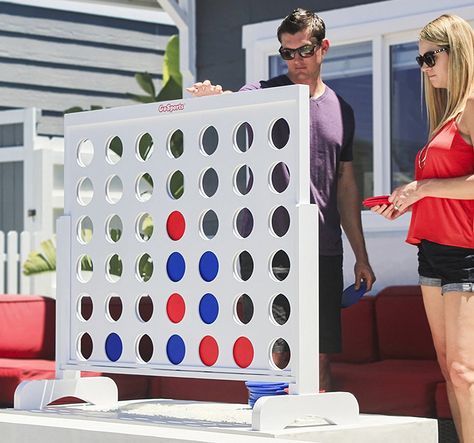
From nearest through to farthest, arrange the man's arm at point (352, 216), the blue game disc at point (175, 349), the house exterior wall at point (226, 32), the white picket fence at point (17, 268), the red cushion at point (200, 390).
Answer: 1. the blue game disc at point (175, 349)
2. the man's arm at point (352, 216)
3. the red cushion at point (200, 390)
4. the house exterior wall at point (226, 32)
5. the white picket fence at point (17, 268)

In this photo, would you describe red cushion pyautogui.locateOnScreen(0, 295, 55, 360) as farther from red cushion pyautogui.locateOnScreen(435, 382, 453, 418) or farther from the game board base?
red cushion pyautogui.locateOnScreen(435, 382, 453, 418)

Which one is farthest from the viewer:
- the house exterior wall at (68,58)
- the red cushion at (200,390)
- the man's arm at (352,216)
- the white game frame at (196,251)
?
the house exterior wall at (68,58)

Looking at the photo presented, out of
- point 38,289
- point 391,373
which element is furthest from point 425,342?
point 38,289

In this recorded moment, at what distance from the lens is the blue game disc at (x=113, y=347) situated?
4.51 metres

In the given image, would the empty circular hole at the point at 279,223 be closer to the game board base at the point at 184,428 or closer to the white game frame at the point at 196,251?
the white game frame at the point at 196,251

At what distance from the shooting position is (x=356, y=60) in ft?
24.0

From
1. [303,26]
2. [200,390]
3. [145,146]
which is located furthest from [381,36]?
[303,26]

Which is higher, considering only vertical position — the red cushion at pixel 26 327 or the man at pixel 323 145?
the man at pixel 323 145

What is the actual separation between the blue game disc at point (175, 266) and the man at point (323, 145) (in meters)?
0.59

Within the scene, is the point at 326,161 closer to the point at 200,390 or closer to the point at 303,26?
the point at 303,26

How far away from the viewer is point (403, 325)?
631 centimetres

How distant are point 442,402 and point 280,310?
3.83 feet

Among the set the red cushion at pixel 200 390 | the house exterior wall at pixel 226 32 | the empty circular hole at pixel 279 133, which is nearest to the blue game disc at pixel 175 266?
the empty circular hole at pixel 279 133

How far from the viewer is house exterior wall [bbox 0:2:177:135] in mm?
11844
